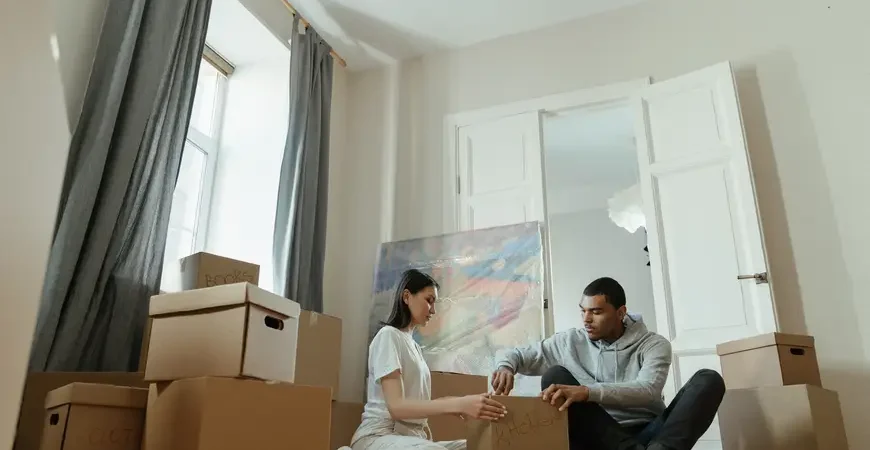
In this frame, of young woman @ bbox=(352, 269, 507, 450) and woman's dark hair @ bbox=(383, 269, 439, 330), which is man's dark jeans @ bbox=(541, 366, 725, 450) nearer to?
young woman @ bbox=(352, 269, 507, 450)

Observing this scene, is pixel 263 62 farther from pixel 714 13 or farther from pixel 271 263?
pixel 714 13

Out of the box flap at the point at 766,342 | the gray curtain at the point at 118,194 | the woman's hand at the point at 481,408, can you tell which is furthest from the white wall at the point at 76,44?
the box flap at the point at 766,342

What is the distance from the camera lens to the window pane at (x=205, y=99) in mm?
3500

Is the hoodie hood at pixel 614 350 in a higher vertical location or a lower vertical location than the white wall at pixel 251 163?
lower

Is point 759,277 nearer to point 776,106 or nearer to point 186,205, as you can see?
point 776,106

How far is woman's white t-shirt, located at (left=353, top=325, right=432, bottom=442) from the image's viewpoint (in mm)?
1852

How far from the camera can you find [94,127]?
2.18m

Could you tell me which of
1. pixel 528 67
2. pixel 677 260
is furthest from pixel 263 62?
pixel 677 260

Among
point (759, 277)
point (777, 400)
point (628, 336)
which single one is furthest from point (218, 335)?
point (759, 277)

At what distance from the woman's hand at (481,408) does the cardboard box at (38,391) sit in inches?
37.7

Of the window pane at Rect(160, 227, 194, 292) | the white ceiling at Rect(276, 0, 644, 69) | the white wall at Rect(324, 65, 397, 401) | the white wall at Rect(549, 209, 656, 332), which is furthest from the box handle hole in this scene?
the white wall at Rect(549, 209, 656, 332)

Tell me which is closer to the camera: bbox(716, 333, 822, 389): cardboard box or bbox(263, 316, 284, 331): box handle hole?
bbox(263, 316, 284, 331): box handle hole

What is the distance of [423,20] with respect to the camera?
148 inches

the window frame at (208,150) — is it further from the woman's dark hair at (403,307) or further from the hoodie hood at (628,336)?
the hoodie hood at (628,336)
